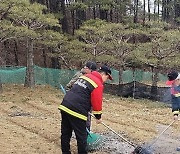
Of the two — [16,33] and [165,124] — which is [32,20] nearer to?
[16,33]

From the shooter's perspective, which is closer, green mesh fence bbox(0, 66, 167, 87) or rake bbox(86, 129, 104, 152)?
rake bbox(86, 129, 104, 152)

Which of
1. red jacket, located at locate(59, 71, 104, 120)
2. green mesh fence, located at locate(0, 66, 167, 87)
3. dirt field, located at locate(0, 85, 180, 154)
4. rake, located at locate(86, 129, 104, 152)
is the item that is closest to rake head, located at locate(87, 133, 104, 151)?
rake, located at locate(86, 129, 104, 152)

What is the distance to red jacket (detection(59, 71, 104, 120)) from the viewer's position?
513 cm

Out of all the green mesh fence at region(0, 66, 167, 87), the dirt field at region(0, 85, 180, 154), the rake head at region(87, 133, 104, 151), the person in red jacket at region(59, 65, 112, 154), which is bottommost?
the green mesh fence at region(0, 66, 167, 87)

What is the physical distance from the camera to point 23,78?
1836 cm

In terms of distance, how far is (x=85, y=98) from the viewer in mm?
5199

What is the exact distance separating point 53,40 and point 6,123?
9.99 m

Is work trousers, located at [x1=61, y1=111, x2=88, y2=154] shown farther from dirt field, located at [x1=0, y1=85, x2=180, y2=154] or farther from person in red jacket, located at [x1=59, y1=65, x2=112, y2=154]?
dirt field, located at [x1=0, y1=85, x2=180, y2=154]

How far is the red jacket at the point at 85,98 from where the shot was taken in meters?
5.13

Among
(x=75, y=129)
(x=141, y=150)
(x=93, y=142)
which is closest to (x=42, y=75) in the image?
(x=93, y=142)

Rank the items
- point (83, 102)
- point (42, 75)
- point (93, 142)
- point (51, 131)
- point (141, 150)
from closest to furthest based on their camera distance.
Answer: point (83, 102) < point (141, 150) < point (93, 142) < point (51, 131) < point (42, 75)

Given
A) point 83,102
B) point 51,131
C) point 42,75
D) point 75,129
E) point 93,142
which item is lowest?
point 42,75

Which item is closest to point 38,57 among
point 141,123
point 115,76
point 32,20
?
point 115,76

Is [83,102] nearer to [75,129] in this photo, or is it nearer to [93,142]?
[75,129]
